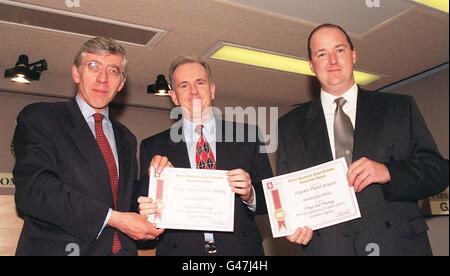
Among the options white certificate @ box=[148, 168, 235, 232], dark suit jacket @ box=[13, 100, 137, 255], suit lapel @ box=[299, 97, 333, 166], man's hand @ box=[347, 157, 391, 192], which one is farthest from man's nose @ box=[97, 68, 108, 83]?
man's hand @ box=[347, 157, 391, 192]

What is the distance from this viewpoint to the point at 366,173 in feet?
5.96

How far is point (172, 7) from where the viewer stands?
4.22 metres

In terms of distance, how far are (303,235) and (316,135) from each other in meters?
0.57

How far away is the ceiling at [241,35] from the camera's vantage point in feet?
13.9

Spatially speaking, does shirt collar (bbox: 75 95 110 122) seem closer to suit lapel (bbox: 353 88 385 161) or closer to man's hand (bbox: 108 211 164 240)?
man's hand (bbox: 108 211 164 240)

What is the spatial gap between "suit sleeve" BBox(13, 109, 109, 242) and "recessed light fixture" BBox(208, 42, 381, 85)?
3566 millimetres

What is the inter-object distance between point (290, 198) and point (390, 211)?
504mm

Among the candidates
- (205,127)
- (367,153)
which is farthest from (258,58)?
(367,153)

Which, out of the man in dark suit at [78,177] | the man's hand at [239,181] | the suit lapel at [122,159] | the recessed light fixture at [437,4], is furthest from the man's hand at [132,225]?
the recessed light fixture at [437,4]

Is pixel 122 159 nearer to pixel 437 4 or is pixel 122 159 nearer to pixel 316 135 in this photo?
pixel 316 135

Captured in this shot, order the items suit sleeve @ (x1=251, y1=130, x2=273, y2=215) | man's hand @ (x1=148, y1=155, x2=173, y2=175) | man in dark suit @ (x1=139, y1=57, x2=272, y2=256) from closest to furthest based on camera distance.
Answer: man's hand @ (x1=148, y1=155, x2=173, y2=175)
man in dark suit @ (x1=139, y1=57, x2=272, y2=256)
suit sleeve @ (x1=251, y1=130, x2=273, y2=215)

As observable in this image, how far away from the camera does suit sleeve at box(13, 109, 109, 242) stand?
1834 mm

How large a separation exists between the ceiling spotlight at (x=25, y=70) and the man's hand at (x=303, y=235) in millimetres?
4679
